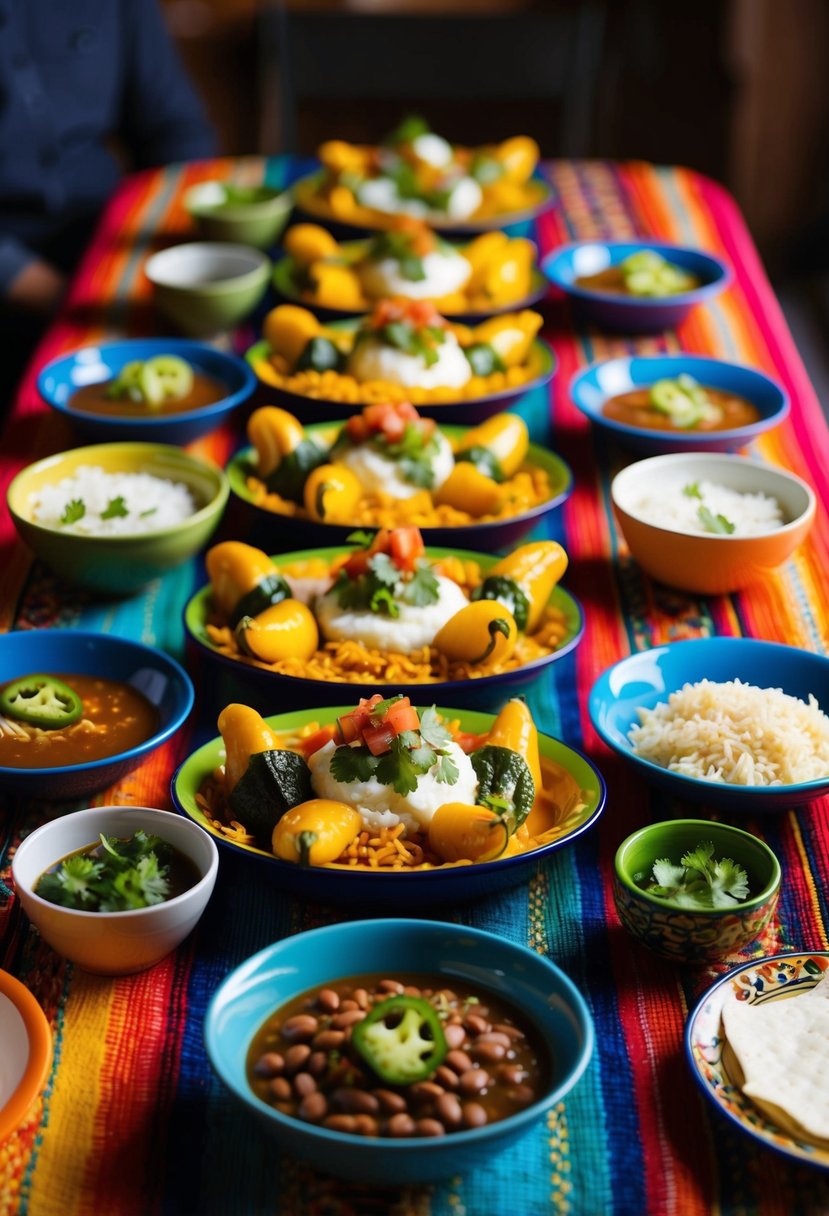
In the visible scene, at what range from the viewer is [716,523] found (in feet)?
7.25

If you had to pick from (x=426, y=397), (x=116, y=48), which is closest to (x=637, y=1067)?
(x=426, y=397)

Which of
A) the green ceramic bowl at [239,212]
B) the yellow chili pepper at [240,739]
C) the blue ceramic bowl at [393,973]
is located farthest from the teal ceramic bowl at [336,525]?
the green ceramic bowl at [239,212]

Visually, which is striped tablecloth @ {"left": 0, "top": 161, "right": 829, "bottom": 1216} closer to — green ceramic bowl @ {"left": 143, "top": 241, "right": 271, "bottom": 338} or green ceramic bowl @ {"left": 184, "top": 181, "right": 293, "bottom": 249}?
green ceramic bowl @ {"left": 143, "top": 241, "right": 271, "bottom": 338}

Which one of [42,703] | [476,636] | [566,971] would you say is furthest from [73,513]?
[566,971]

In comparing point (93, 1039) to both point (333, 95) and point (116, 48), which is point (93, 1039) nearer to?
point (116, 48)

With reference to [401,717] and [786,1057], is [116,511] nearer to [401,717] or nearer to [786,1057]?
[401,717]

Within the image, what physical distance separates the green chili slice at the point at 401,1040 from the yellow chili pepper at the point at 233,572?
2.72 feet

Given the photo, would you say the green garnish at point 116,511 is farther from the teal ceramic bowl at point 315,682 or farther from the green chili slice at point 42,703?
the green chili slice at point 42,703

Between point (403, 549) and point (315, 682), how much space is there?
0.76 feet

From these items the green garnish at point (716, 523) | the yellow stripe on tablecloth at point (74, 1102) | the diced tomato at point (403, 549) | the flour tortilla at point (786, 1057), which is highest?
the diced tomato at point (403, 549)

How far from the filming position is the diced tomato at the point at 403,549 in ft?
6.28

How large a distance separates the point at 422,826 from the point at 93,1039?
42cm

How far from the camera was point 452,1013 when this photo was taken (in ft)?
4.34

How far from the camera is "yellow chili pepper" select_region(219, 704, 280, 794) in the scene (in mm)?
1619
